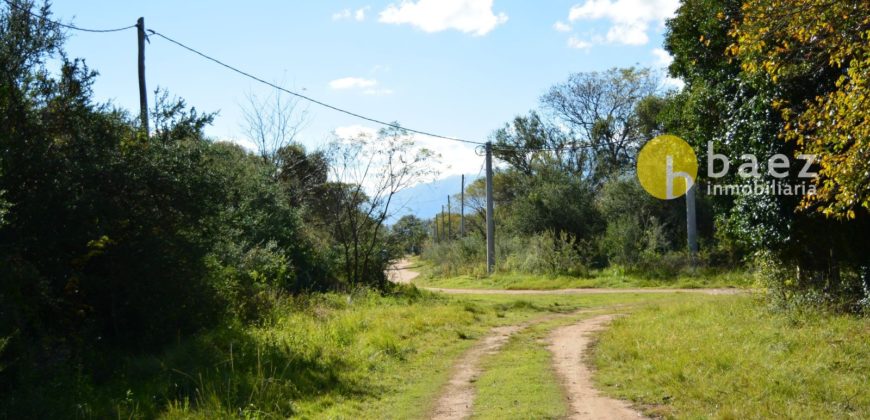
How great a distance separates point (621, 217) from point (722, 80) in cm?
1746

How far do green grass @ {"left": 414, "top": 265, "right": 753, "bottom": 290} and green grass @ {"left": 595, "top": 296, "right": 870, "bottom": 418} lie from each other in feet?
36.6

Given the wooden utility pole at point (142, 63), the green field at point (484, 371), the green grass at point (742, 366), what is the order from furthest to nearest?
the wooden utility pole at point (142, 63) < the green field at point (484, 371) < the green grass at point (742, 366)

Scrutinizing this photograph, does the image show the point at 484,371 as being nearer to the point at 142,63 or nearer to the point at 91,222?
the point at 91,222

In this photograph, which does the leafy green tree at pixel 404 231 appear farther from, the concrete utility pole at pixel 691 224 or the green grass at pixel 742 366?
the concrete utility pole at pixel 691 224

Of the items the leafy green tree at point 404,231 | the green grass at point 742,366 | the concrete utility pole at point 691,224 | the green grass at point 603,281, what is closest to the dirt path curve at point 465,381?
the green grass at point 742,366

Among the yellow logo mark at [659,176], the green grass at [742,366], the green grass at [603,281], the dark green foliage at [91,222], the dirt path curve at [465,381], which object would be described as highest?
the yellow logo mark at [659,176]

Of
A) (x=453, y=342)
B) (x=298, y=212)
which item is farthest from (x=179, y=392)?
(x=298, y=212)

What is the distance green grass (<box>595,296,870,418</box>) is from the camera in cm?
718

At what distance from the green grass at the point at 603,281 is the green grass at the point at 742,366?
11.2m

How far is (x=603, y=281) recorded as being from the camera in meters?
25.6

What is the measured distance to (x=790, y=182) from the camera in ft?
38.3

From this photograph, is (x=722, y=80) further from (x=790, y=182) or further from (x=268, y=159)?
(x=268, y=159)

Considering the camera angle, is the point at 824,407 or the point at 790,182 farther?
the point at 790,182

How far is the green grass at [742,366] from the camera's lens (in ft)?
23.5
